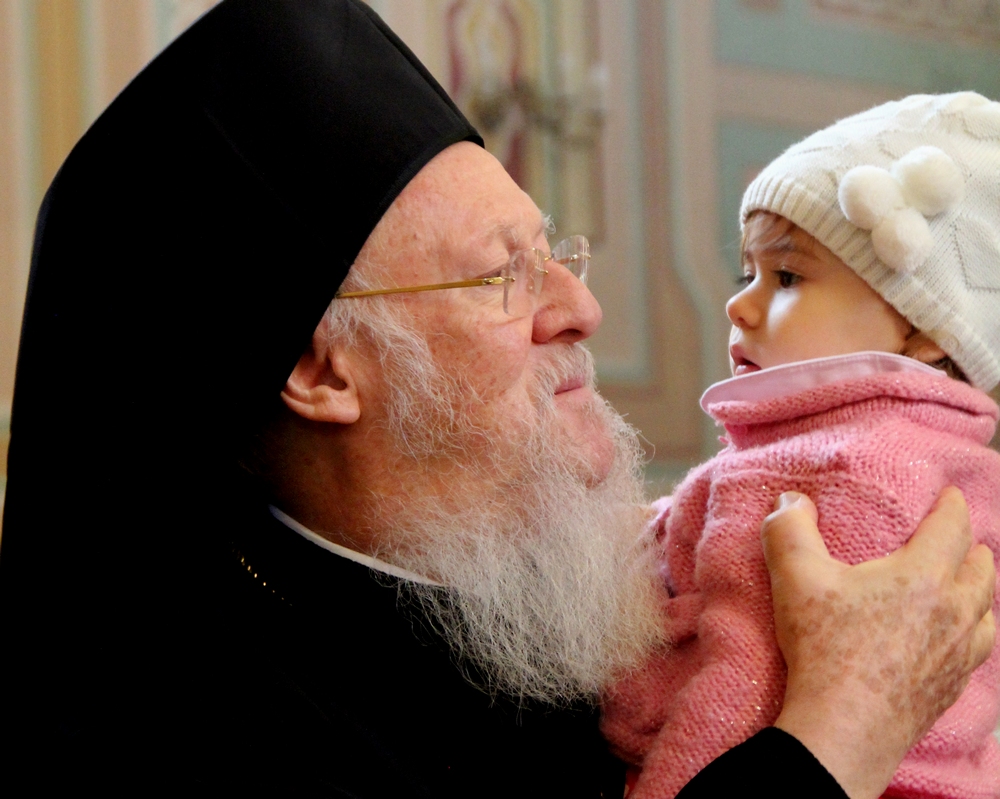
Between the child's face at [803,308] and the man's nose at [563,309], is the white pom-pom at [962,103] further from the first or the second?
the man's nose at [563,309]

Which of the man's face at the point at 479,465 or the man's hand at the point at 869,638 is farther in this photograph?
the man's face at the point at 479,465

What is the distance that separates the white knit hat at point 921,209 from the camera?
205cm

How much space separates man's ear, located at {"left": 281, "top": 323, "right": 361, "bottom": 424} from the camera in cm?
204

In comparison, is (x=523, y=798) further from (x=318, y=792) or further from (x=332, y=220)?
(x=332, y=220)

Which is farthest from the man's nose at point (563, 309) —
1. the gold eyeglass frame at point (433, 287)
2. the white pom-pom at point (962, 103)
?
the white pom-pom at point (962, 103)

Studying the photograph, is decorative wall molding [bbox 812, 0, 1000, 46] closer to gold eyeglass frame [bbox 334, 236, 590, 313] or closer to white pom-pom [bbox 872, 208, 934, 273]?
white pom-pom [bbox 872, 208, 934, 273]

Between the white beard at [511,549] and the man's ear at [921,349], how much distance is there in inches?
26.4

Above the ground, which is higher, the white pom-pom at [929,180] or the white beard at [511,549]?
the white pom-pom at [929,180]

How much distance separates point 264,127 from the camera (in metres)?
2.02

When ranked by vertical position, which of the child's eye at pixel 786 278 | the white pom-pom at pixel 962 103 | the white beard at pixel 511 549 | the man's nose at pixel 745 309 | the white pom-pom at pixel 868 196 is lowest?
the white beard at pixel 511 549

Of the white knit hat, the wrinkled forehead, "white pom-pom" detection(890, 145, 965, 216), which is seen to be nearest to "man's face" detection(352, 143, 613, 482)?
the wrinkled forehead

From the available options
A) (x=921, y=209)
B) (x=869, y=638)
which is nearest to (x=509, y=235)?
(x=921, y=209)

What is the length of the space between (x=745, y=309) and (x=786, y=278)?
11cm

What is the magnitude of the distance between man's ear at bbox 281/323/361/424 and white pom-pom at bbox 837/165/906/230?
1.01m
